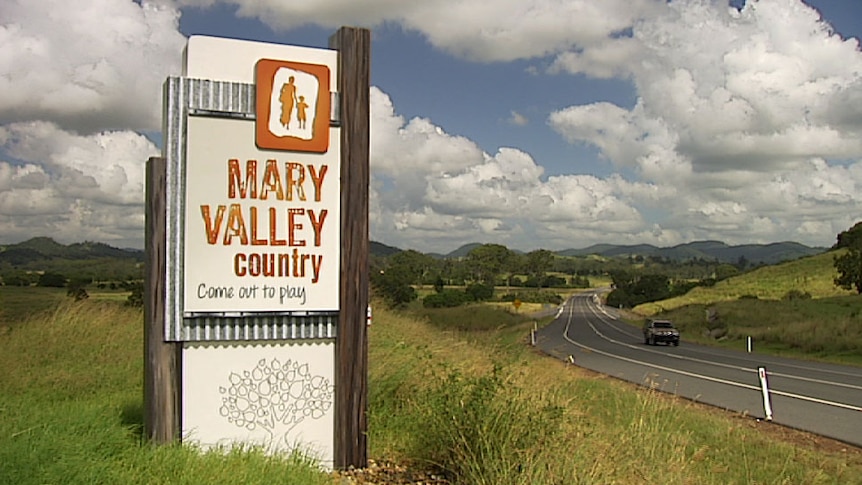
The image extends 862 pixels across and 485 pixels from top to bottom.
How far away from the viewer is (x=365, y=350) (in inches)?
279

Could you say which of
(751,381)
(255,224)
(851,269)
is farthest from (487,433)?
(851,269)

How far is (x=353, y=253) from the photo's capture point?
7109 millimetres

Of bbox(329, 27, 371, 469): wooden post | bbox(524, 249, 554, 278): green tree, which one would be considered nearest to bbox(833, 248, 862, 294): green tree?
bbox(329, 27, 371, 469): wooden post

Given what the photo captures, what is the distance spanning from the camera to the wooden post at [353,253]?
705 cm

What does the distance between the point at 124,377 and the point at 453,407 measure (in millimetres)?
5866

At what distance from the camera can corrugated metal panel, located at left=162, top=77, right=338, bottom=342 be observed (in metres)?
6.70

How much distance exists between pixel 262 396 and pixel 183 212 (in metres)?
1.69

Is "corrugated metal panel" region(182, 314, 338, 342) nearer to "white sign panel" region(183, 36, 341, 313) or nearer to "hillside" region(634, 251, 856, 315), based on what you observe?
"white sign panel" region(183, 36, 341, 313)

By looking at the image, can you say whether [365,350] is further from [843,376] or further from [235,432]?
[843,376]

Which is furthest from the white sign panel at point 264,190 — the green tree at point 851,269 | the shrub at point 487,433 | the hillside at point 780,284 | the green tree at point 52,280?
the hillside at point 780,284

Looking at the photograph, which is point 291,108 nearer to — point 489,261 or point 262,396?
point 262,396

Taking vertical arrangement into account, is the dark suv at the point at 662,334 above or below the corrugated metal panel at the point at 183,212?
below

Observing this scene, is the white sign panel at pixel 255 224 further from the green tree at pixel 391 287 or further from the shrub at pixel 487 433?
the green tree at pixel 391 287

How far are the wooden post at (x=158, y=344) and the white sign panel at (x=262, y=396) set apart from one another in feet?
0.37
